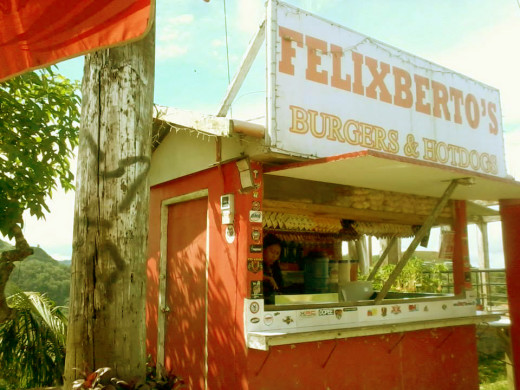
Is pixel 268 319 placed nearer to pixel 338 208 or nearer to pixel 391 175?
pixel 338 208

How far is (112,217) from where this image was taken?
268 cm

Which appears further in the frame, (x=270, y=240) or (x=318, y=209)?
(x=270, y=240)

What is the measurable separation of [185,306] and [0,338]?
240 cm

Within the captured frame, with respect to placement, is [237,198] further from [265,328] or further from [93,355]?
[93,355]

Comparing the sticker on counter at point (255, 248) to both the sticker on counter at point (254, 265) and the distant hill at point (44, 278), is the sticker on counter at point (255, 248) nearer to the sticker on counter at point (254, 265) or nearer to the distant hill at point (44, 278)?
the sticker on counter at point (254, 265)

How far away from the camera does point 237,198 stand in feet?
17.9

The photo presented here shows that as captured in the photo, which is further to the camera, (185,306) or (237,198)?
(185,306)

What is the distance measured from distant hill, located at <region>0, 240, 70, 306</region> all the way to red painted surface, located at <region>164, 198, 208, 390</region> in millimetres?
1530

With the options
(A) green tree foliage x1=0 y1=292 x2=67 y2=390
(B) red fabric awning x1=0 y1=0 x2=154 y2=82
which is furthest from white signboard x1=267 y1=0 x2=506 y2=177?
(A) green tree foliage x1=0 y1=292 x2=67 y2=390

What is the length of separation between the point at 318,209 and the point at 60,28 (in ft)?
13.5

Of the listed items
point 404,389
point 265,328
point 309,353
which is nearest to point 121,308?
point 265,328

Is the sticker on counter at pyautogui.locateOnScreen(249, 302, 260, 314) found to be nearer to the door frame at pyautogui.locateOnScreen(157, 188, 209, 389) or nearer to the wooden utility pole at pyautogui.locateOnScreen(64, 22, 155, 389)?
the door frame at pyautogui.locateOnScreen(157, 188, 209, 389)

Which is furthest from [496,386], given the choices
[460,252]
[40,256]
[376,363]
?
[40,256]

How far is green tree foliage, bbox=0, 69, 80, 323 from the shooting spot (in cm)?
526
